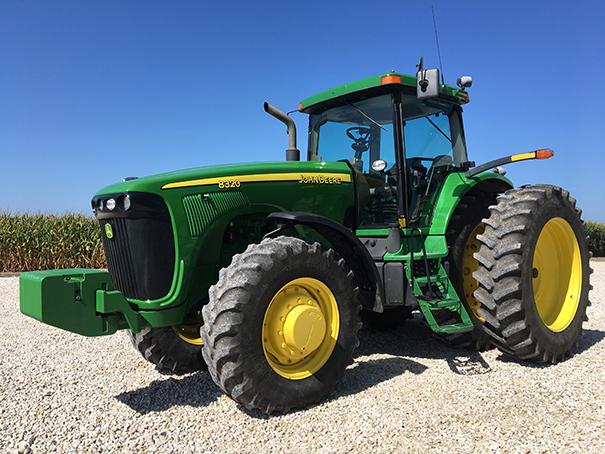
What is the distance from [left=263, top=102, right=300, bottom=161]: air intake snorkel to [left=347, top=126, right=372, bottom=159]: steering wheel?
558 mm

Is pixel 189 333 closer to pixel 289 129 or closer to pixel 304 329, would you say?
pixel 304 329

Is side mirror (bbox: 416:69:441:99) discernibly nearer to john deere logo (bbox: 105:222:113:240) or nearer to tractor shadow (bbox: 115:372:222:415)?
john deere logo (bbox: 105:222:113:240)

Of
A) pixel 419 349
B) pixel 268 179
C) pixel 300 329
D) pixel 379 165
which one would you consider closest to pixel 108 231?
pixel 268 179

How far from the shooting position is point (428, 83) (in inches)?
167

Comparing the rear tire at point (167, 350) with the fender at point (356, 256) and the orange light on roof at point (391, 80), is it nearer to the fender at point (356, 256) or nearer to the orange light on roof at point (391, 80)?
the fender at point (356, 256)

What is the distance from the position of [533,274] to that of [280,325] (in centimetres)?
262

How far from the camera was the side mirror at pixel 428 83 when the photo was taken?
13.7 feet

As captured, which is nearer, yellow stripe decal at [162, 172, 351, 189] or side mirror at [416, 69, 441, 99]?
yellow stripe decal at [162, 172, 351, 189]

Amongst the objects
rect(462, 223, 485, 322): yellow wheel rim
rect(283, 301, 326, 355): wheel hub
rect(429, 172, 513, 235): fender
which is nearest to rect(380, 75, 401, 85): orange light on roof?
rect(429, 172, 513, 235): fender

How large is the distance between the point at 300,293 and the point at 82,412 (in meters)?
1.74

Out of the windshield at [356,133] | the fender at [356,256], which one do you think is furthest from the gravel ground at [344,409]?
the windshield at [356,133]

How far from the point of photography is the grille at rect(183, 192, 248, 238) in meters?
3.77

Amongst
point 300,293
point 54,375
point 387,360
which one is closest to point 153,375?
point 54,375

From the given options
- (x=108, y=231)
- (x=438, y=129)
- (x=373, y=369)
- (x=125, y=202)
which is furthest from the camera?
(x=438, y=129)
